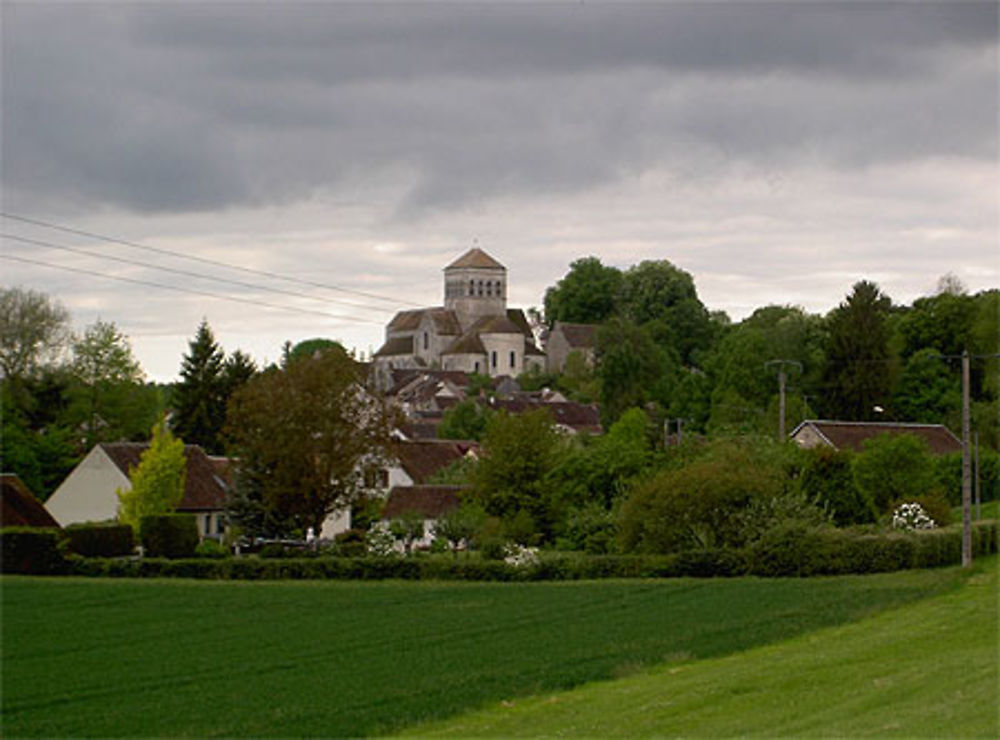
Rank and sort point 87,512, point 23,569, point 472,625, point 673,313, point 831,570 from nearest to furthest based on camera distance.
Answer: point 472,625
point 831,570
point 23,569
point 87,512
point 673,313

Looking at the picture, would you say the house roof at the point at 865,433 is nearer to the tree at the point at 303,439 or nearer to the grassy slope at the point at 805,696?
A: the tree at the point at 303,439

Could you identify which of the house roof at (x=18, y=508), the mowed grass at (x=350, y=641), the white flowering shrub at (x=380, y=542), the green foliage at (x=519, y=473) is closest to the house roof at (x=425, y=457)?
the green foliage at (x=519, y=473)

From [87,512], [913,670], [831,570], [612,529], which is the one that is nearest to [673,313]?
[87,512]

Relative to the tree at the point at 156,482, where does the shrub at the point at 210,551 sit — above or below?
below

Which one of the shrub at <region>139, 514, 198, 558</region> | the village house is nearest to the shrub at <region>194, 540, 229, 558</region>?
the shrub at <region>139, 514, 198, 558</region>

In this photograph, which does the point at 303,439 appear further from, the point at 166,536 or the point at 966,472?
the point at 966,472

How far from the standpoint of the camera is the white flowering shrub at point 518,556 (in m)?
51.5

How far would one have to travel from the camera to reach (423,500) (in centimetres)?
7062

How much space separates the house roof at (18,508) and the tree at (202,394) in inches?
1274

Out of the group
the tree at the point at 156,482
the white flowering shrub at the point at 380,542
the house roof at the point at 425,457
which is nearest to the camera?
the white flowering shrub at the point at 380,542

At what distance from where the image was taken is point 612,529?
59625mm

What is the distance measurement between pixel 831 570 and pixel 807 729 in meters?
31.2

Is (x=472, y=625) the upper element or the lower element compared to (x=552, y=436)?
lower

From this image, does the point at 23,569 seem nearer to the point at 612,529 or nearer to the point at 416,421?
the point at 612,529
